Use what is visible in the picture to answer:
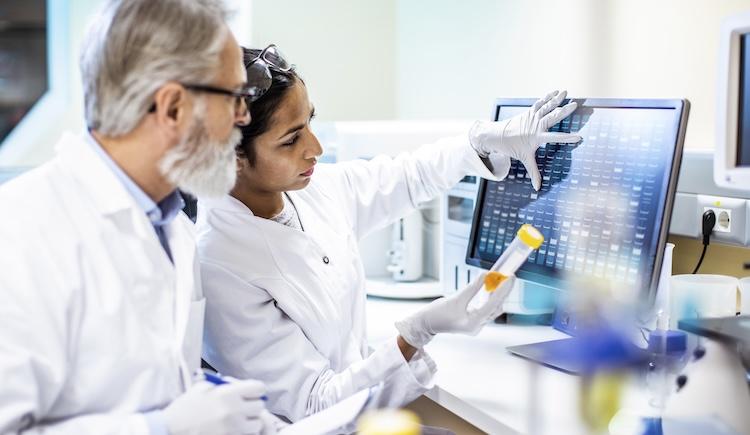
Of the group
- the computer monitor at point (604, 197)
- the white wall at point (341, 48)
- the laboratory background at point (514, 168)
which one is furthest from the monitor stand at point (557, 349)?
the white wall at point (341, 48)

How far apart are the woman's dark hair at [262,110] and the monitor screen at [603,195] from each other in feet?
1.61

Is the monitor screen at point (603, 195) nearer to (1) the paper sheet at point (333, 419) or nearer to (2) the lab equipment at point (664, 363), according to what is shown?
(2) the lab equipment at point (664, 363)

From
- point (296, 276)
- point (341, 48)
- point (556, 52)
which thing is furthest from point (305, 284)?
point (341, 48)

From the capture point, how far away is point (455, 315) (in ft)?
4.44

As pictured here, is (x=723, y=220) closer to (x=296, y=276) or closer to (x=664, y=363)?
(x=664, y=363)

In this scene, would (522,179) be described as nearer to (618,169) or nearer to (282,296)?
(618,169)

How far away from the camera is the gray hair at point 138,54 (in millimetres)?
1109

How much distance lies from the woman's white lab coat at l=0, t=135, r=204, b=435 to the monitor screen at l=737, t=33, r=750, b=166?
90 cm

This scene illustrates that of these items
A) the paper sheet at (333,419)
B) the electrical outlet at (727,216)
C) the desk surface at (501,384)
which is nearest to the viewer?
the paper sheet at (333,419)

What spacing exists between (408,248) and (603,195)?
2.88ft

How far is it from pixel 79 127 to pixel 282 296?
2705 mm

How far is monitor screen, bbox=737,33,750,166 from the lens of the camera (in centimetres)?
119

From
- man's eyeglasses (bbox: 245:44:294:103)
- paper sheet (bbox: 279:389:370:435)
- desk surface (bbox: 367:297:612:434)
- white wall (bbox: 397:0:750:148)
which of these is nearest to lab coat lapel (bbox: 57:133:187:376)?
paper sheet (bbox: 279:389:370:435)

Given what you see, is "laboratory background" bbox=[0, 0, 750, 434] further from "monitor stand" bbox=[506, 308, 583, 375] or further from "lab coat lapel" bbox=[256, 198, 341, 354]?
"lab coat lapel" bbox=[256, 198, 341, 354]
